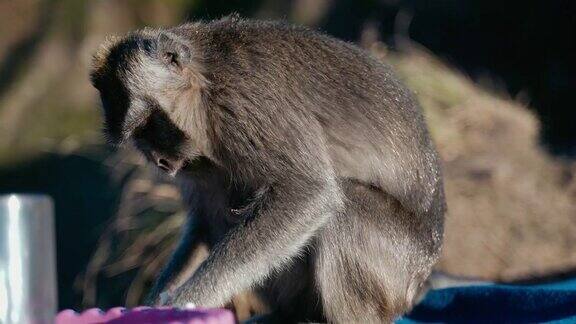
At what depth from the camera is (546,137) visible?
9664 mm

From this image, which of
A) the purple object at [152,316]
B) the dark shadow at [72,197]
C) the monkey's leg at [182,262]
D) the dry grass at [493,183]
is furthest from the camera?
the dark shadow at [72,197]

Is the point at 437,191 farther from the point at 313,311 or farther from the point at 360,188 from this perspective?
the point at 313,311

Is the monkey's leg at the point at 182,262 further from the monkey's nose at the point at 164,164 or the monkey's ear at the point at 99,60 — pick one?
the monkey's ear at the point at 99,60

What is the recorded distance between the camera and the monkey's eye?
457 centimetres

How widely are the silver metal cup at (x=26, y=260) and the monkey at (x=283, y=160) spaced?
1770mm

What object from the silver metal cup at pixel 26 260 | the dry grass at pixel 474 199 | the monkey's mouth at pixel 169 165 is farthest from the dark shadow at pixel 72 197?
the silver metal cup at pixel 26 260

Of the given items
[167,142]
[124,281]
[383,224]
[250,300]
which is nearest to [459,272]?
[250,300]

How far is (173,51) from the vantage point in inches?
180

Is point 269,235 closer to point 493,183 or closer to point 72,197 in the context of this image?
point 493,183

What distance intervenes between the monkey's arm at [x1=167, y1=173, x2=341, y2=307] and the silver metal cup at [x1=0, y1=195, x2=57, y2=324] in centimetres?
185

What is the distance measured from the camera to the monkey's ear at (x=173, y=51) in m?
4.54

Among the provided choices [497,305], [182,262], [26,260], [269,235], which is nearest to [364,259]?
[269,235]

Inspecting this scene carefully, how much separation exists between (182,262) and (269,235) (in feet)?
2.40

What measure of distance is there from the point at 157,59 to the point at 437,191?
148 cm
